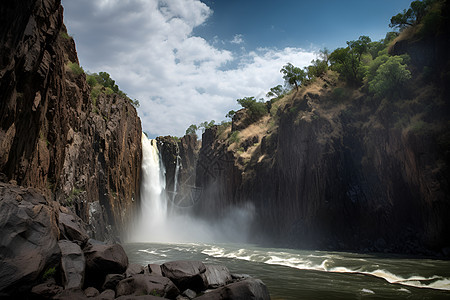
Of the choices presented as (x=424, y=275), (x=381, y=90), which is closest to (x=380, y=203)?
(x=381, y=90)

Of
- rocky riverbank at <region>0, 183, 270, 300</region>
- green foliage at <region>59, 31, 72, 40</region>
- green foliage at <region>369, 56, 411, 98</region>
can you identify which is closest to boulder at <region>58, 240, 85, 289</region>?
rocky riverbank at <region>0, 183, 270, 300</region>

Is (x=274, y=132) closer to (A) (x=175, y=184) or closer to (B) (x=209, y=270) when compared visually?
(A) (x=175, y=184)

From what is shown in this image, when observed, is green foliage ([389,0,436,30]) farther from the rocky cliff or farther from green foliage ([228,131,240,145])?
green foliage ([228,131,240,145])

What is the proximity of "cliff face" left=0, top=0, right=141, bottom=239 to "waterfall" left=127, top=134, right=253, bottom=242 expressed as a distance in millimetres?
7821

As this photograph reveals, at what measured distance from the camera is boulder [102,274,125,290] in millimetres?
10070

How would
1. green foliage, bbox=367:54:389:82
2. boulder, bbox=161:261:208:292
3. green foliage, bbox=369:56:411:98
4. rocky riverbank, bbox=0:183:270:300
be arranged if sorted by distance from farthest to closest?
green foliage, bbox=367:54:389:82 < green foliage, bbox=369:56:411:98 < boulder, bbox=161:261:208:292 < rocky riverbank, bbox=0:183:270:300

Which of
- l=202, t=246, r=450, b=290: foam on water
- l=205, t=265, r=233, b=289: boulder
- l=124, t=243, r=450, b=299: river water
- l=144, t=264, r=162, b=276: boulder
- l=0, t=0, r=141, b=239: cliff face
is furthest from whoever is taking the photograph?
l=202, t=246, r=450, b=290: foam on water

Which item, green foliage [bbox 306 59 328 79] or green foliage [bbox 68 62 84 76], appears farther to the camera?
→ green foliage [bbox 306 59 328 79]

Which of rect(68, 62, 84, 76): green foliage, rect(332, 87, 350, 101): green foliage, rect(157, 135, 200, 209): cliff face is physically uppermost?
rect(332, 87, 350, 101): green foliage

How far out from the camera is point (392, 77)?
28.6 metres

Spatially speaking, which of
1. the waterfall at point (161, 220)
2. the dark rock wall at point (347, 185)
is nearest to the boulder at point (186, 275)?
the dark rock wall at point (347, 185)

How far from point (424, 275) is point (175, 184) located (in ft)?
183

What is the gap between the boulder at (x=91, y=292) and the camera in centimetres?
912

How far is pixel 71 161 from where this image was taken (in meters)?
26.1
